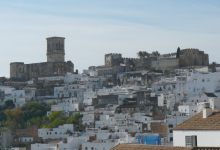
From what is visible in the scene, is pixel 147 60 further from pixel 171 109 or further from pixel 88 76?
pixel 171 109

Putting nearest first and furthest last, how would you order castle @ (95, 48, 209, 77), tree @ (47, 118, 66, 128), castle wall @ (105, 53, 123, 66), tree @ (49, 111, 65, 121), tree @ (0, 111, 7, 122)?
tree @ (47, 118, 66, 128)
tree @ (49, 111, 65, 121)
tree @ (0, 111, 7, 122)
castle @ (95, 48, 209, 77)
castle wall @ (105, 53, 123, 66)

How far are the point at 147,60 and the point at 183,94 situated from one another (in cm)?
1850

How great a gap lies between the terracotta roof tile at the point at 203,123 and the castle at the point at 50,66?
220ft

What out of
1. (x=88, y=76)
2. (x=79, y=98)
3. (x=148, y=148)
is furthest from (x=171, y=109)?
(x=148, y=148)

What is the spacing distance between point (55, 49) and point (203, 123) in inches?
2789

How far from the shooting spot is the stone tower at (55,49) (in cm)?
8494

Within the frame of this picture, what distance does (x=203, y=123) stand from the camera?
603 inches

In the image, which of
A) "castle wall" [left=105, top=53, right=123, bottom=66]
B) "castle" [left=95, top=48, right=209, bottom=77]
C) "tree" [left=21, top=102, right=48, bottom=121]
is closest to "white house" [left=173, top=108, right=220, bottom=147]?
"tree" [left=21, top=102, right=48, bottom=121]

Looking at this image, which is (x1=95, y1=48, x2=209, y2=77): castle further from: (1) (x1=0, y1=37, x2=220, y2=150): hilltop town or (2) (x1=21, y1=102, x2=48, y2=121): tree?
(2) (x1=21, y1=102, x2=48, y2=121): tree

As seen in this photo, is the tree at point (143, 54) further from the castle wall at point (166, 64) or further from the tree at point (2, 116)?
the tree at point (2, 116)

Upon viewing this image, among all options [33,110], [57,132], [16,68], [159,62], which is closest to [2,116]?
[33,110]

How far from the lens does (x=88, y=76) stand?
72.4 m

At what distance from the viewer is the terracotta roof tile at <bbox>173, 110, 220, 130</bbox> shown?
49.0ft

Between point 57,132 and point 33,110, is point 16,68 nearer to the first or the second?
point 33,110
